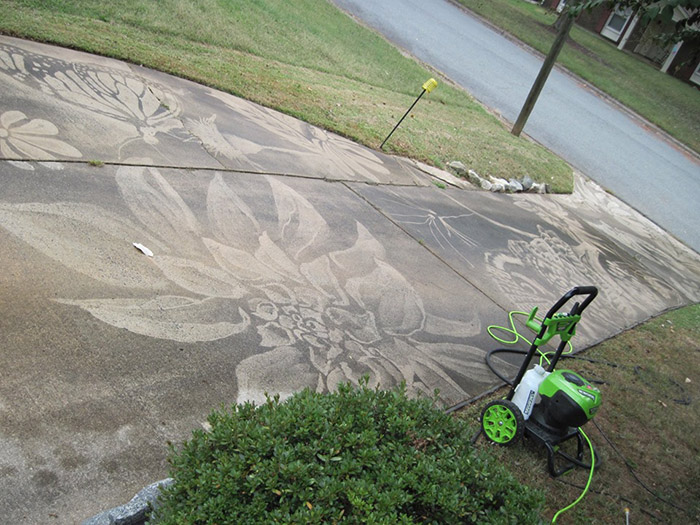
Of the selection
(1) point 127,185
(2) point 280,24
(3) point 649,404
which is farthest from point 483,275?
(2) point 280,24

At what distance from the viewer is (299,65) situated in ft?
34.3

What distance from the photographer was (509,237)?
289 inches

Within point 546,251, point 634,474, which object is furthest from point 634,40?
point 634,474

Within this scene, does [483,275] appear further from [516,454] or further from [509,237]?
[516,454]

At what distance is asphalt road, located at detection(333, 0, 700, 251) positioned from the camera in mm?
12750

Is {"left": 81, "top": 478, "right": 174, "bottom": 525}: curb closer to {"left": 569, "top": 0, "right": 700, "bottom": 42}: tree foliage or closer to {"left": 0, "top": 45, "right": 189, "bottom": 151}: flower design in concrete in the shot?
{"left": 0, "top": 45, "right": 189, "bottom": 151}: flower design in concrete

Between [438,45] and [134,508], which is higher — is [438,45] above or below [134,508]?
above

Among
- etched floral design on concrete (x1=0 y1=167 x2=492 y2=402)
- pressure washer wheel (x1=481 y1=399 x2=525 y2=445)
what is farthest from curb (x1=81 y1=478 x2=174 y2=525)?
pressure washer wheel (x1=481 y1=399 x2=525 y2=445)

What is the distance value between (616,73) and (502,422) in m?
24.2

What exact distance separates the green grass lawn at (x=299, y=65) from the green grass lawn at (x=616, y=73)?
31.7 feet

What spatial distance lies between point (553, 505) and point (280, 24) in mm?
10777

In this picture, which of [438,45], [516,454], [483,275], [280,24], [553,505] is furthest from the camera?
[438,45]

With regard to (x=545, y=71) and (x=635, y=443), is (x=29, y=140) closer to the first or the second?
(x=635, y=443)

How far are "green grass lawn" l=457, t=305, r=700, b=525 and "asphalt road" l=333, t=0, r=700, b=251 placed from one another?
6668 millimetres
